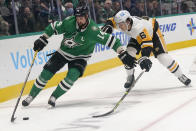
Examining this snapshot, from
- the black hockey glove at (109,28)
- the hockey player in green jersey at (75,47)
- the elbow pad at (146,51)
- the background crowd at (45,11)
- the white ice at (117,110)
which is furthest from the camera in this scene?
the background crowd at (45,11)

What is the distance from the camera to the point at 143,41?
13.8 feet

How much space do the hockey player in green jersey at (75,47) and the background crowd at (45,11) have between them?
377 mm

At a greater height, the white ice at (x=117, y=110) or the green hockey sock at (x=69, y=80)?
the green hockey sock at (x=69, y=80)

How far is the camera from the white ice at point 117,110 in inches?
128

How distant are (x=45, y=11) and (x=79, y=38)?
2260mm

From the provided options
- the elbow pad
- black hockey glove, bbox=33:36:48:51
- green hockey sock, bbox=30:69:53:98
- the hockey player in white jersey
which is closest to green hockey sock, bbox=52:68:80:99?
green hockey sock, bbox=30:69:53:98

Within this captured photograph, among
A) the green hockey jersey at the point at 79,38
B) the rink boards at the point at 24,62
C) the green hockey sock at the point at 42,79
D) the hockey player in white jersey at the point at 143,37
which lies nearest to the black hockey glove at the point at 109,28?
the hockey player in white jersey at the point at 143,37

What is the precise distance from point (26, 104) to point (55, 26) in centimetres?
94

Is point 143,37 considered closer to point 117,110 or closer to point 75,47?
point 75,47

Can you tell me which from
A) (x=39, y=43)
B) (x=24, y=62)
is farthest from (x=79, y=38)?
(x=24, y=62)

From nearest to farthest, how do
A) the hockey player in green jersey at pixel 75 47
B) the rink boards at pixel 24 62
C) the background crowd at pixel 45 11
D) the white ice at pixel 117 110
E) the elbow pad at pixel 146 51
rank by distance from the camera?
1. the white ice at pixel 117 110
2. the hockey player in green jersey at pixel 75 47
3. the elbow pad at pixel 146 51
4. the rink boards at pixel 24 62
5. the background crowd at pixel 45 11

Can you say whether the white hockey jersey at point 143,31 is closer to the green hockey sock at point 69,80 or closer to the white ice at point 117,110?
the white ice at point 117,110

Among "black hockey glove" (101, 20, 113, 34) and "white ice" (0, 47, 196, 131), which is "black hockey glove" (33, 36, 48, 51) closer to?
"white ice" (0, 47, 196, 131)

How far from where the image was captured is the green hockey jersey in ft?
13.1
